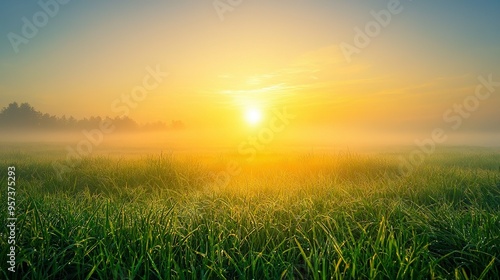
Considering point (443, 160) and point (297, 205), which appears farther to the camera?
point (443, 160)

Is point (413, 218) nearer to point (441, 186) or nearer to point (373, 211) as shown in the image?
point (373, 211)

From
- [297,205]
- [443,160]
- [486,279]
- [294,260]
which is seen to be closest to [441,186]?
[297,205]

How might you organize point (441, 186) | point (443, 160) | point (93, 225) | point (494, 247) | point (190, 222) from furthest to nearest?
point (443, 160) < point (441, 186) < point (190, 222) < point (93, 225) < point (494, 247)

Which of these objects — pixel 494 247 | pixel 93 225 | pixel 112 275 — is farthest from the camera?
pixel 93 225

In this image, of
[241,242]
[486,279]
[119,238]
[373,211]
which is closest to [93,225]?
[119,238]

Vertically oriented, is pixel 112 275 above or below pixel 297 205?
below

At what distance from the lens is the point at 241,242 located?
370 cm

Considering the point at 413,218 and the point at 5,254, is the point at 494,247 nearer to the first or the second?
the point at 413,218

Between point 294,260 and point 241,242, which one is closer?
point 294,260

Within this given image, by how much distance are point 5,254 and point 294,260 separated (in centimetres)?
240

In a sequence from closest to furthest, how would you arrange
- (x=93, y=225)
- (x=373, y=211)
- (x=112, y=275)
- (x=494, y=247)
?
(x=112, y=275), (x=494, y=247), (x=93, y=225), (x=373, y=211)

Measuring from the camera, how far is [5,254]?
3072mm

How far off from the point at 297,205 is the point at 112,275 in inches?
96.3

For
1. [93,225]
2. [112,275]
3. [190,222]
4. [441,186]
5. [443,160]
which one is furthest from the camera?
[443,160]
